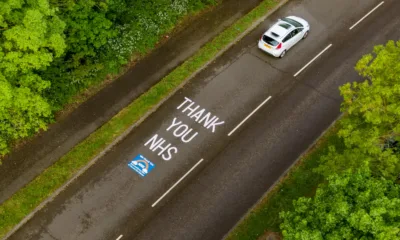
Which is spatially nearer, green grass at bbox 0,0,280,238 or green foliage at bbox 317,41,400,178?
green foliage at bbox 317,41,400,178

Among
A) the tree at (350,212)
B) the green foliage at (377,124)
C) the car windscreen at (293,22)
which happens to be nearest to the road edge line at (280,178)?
the green foliage at (377,124)

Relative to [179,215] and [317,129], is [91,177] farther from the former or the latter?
[317,129]

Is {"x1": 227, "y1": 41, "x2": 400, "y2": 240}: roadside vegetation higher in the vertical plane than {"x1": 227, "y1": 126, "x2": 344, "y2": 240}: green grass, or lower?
higher

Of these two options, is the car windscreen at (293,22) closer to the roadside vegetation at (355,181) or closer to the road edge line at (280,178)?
the road edge line at (280,178)

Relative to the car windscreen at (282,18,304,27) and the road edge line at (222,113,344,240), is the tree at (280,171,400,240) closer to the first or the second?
the road edge line at (222,113,344,240)

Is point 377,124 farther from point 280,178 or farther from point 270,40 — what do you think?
point 270,40

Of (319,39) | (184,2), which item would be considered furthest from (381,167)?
(184,2)

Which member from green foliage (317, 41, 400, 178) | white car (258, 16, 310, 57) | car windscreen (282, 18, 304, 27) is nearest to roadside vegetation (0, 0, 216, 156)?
white car (258, 16, 310, 57)
